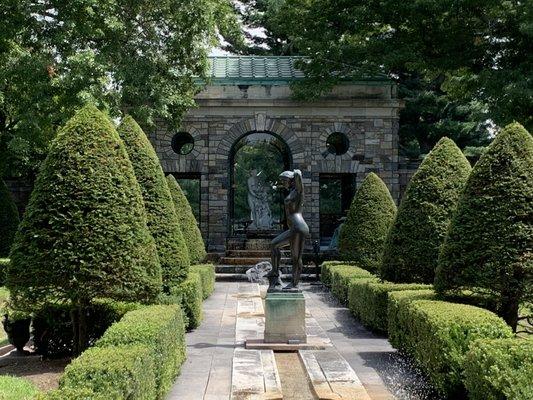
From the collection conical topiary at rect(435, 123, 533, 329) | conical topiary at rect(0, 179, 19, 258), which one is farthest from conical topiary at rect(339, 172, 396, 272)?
conical topiary at rect(0, 179, 19, 258)

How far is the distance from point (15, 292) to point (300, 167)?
18.0 metres

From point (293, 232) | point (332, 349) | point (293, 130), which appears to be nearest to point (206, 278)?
point (293, 232)

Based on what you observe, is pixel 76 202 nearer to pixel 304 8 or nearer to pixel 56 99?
pixel 56 99

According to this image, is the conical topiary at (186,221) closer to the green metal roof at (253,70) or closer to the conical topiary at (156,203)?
the conical topiary at (156,203)

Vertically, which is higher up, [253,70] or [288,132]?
[253,70]

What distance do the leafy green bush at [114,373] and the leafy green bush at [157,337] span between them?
0.34 m

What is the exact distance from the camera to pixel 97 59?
60.6 ft

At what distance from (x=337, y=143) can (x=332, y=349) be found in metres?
18.1

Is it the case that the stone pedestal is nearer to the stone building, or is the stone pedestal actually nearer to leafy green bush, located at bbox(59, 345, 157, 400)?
leafy green bush, located at bbox(59, 345, 157, 400)

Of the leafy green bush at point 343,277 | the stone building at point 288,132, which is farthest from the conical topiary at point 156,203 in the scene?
the stone building at point 288,132

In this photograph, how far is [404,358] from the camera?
9391 mm

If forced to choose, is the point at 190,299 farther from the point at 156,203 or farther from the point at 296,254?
the point at 296,254

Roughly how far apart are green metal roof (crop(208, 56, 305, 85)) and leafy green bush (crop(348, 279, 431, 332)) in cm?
1452

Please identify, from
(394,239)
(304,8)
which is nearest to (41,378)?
(394,239)
